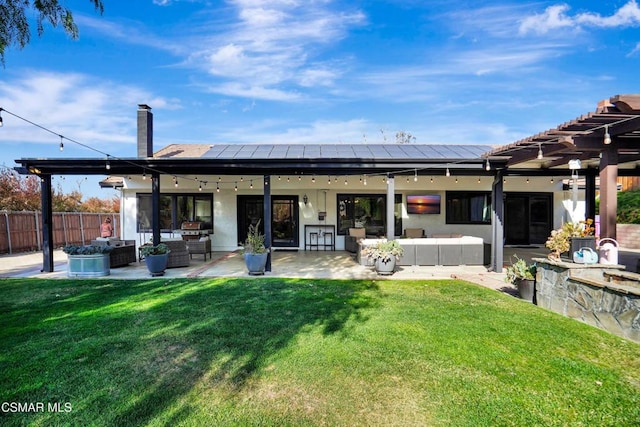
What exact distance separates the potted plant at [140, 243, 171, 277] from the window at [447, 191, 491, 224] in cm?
972

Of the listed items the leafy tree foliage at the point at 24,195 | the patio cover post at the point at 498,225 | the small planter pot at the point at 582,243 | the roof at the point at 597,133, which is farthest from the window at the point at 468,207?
the leafy tree foliage at the point at 24,195

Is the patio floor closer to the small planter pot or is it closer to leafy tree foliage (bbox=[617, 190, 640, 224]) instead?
the small planter pot

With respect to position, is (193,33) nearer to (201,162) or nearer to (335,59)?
(201,162)

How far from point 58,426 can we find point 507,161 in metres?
8.78

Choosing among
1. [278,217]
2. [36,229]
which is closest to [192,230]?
[278,217]

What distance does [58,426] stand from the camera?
7.48ft

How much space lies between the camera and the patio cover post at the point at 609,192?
16.3 ft

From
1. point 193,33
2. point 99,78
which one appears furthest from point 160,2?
point 99,78

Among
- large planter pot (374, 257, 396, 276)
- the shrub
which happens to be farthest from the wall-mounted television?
the shrub

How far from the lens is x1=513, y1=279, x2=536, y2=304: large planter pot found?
17.9 ft

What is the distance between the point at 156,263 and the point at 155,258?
12 centimetres

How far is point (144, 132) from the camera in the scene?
10.3 meters

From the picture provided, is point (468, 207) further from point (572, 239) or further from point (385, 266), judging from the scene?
point (572, 239)

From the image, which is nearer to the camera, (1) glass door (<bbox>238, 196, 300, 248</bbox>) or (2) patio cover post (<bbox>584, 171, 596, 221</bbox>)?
(2) patio cover post (<bbox>584, 171, 596, 221</bbox>)
